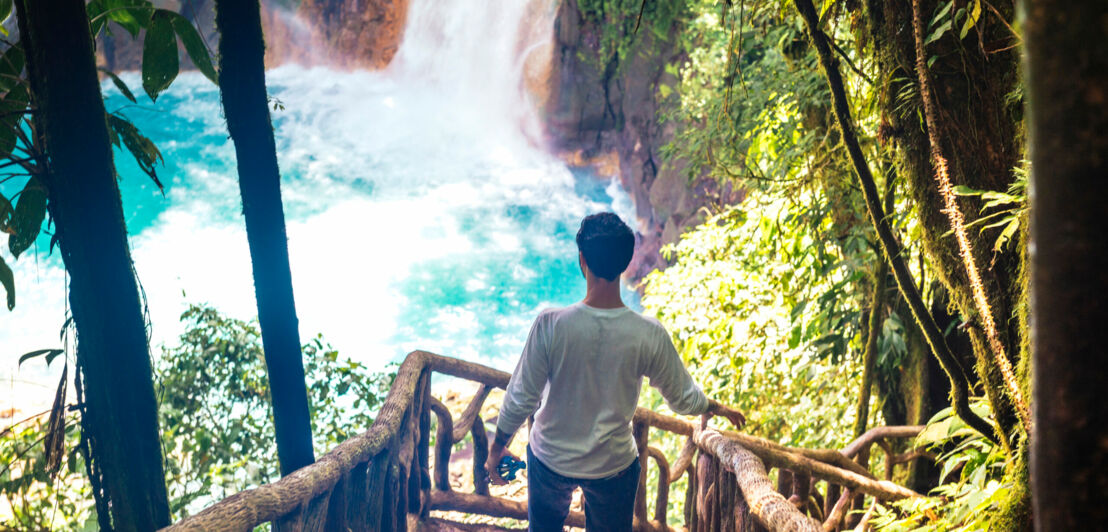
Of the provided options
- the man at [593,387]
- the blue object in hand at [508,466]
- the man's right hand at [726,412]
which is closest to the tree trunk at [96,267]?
the man at [593,387]

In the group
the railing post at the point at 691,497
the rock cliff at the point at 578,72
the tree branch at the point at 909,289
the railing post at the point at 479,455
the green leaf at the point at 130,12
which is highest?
the rock cliff at the point at 578,72

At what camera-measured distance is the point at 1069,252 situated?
402mm

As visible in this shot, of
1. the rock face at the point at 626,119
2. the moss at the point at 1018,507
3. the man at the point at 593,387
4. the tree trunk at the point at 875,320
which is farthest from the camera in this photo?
the rock face at the point at 626,119

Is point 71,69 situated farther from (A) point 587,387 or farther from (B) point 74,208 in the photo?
(A) point 587,387

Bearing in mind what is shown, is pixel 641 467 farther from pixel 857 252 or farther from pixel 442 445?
pixel 857 252

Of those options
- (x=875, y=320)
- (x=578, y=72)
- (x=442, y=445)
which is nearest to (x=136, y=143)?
(x=442, y=445)

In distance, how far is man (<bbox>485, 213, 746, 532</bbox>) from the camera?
5.28 ft

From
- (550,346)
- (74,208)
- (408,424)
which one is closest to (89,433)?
(74,208)

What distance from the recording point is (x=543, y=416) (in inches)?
68.1

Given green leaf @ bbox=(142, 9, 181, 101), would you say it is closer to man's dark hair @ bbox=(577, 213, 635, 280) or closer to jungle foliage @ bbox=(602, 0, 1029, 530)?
man's dark hair @ bbox=(577, 213, 635, 280)

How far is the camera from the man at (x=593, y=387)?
1608mm

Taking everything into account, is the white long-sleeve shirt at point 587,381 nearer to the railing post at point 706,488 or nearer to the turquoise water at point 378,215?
the railing post at point 706,488

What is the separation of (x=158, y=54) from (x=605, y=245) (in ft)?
3.58

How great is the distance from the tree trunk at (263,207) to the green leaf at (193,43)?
88 mm
